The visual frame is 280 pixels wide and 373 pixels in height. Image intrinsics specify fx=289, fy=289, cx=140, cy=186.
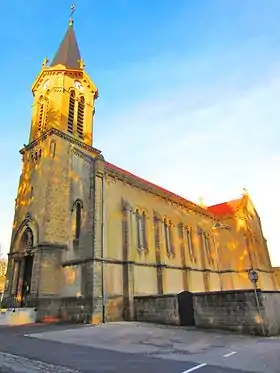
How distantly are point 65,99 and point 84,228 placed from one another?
44.5 ft

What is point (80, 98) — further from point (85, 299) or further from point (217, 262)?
point (217, 262)

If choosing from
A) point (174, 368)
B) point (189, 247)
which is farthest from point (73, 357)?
point (189, 247)

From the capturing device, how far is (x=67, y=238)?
21.4 meters

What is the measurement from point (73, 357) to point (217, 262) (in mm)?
29675

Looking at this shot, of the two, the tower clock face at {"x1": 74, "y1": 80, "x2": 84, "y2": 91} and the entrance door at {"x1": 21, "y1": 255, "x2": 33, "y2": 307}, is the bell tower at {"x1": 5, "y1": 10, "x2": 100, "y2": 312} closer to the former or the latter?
the entrance door at {"x1": 21, "y1": 255, "x2": 33, "y2": 307}

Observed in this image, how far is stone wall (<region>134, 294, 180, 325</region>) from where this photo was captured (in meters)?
17.0

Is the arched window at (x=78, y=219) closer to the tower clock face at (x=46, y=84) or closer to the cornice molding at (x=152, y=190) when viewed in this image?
the cornice molding at (x=152, y=190)

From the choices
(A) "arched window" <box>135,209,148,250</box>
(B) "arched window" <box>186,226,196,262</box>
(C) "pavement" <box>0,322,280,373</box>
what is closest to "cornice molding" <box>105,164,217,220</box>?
(A) "arched window" <box>135,209,148,250</box>

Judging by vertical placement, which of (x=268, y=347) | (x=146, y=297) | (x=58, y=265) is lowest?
(x=268, y=347)

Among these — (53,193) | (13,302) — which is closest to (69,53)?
(53,193)

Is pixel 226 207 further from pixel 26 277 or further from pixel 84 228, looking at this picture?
pixel 26 277

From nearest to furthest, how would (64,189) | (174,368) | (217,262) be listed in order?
1. (174,368)
2. (64,189)
3. (217,262)

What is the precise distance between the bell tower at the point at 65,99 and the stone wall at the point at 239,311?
713 inches

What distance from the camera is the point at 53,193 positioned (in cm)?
2219
